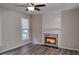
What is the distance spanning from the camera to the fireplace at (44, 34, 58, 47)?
4.88 m

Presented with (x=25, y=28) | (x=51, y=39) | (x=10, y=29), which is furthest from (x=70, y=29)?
(x=10, y=29)

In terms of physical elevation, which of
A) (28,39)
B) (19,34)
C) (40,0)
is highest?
(40,0)

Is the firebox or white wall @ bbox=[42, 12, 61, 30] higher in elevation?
white wall @ bbox=[42, 12, 61, 30]

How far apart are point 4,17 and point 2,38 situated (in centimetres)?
88

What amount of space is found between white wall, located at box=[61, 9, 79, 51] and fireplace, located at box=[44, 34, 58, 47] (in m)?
0.45

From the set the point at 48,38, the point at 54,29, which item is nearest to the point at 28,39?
the point at 48,38

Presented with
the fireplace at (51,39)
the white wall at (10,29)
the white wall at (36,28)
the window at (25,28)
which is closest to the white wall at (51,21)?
the white wall at (36,28)

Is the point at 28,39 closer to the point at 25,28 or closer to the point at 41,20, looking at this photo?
the point at 25,28

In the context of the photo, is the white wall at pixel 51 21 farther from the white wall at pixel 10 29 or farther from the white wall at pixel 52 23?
the white wall at pixel 10 29

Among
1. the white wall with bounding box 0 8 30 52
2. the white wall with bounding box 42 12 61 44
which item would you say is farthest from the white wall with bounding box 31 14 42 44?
the white wall with bounding box 0 8 30 52

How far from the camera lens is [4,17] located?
3.80 metres

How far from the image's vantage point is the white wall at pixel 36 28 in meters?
5.48

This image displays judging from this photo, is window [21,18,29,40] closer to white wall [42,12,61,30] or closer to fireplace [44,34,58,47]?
white wall [42,12,61,30]

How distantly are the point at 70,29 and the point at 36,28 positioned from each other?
215cm
